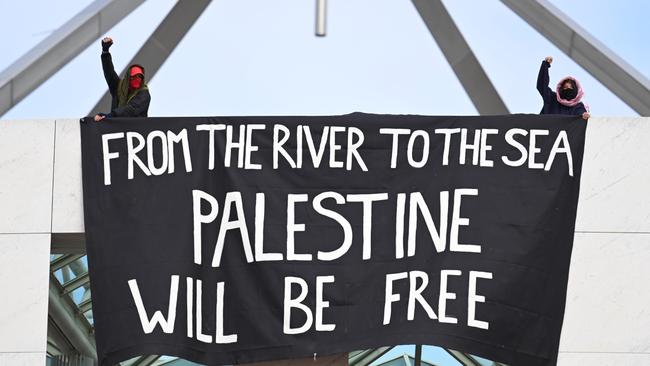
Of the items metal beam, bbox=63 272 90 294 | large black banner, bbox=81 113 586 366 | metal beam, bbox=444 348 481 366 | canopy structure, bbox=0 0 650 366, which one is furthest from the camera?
metal beam, bbox=63 272 90 294

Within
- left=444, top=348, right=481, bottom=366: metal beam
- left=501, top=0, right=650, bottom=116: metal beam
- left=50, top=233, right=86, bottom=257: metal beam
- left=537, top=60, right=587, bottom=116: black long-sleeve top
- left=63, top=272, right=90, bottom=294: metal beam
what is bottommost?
left=444, top=348, right=481, bottom=366: metal beam

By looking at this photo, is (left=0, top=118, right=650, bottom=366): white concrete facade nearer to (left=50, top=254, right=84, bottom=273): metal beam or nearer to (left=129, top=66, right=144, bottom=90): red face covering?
(left=129, top=66, right=144, bottom=90): red face covering

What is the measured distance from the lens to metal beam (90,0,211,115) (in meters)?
17.9

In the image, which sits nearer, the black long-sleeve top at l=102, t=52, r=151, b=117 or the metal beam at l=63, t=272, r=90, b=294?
the black long-sleeve top at l=102, t=52, r=151, b=117


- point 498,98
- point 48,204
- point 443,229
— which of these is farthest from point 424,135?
point 498,98

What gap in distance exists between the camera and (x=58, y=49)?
50.2ft

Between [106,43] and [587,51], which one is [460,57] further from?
[106,43]

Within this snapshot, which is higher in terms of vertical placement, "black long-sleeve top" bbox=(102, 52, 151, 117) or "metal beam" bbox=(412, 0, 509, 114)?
"metal beam" bbox=(412, 0, 509, 114)

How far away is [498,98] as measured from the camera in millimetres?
17562

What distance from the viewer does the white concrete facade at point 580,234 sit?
13062mm

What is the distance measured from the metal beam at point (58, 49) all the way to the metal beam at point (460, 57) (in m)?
3.43

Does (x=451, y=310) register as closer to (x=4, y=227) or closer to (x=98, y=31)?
(x=4, y=227)

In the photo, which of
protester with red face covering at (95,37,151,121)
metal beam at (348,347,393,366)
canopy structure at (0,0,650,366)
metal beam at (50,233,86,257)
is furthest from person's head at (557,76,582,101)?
metal beam at (348,347,393,366)

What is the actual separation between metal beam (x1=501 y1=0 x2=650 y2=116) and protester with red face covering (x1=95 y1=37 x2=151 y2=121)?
4280 millimetres
